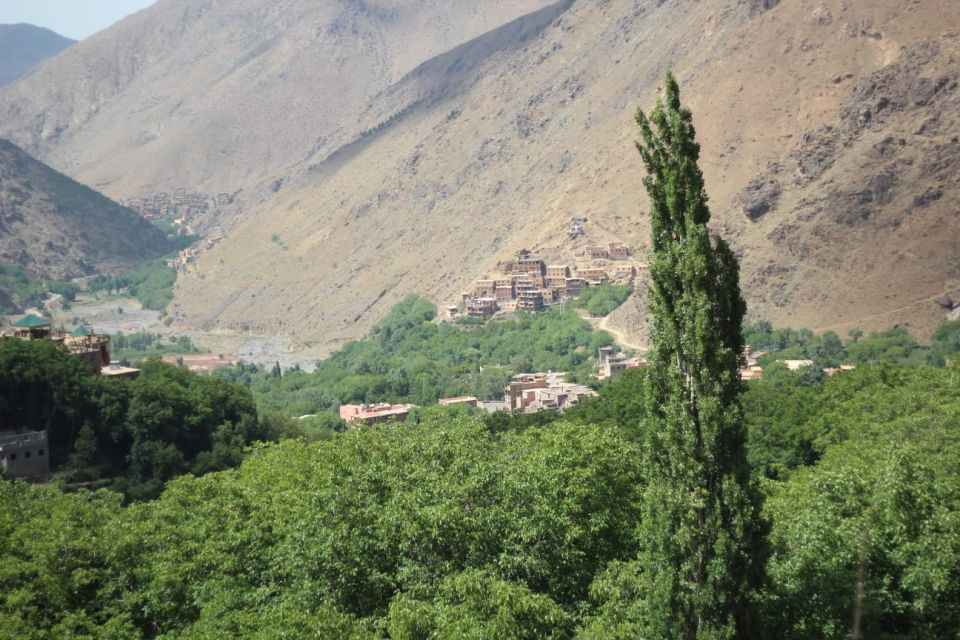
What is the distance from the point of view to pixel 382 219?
139 metres

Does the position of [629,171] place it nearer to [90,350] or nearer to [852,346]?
[852,346]

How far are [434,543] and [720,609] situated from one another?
7.05m

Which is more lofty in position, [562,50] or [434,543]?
[562,50]

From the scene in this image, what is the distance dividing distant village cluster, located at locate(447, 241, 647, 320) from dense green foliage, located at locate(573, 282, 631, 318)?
4.66 feet

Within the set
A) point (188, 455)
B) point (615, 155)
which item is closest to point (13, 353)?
point (188, 455)

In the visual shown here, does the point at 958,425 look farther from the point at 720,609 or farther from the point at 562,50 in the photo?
the point at 562,50

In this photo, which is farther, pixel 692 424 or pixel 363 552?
pixel 363 552

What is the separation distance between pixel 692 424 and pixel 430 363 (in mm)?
73800

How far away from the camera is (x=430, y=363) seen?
89.3 metres

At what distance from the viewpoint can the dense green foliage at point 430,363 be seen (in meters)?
81.0

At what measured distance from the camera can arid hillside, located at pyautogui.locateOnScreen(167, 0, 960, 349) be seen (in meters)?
79.6

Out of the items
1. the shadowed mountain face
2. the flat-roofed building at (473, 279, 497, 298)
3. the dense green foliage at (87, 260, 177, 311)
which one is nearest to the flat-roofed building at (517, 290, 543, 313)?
the flat-roofed building at (473, 279, 497, 298)

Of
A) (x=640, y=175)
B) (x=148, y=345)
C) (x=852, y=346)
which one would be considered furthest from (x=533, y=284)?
(x=148, y=345)

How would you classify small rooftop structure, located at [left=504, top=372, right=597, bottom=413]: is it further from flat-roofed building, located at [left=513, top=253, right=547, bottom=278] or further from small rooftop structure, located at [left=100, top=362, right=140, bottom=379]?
flat-roofed building, located at [left=513, top=253, right=547, bottom=278]
